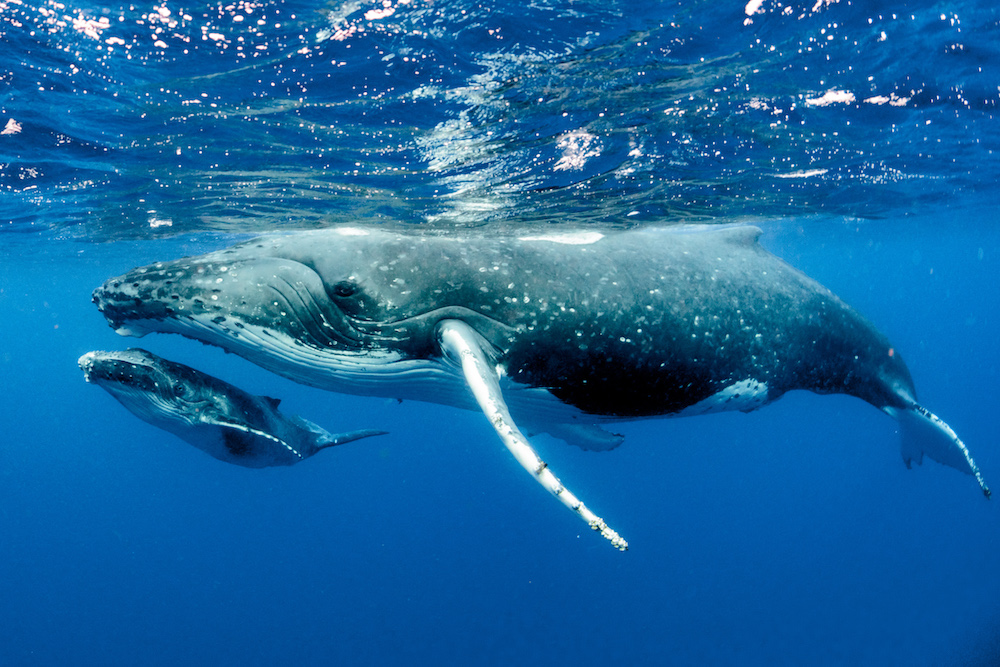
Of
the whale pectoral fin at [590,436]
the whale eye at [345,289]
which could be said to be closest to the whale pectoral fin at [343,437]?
the whale eye at [345,289]

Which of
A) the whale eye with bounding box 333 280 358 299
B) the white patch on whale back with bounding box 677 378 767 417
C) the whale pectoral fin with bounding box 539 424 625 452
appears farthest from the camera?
the whale pectoral fin with bounding box 539 424 625 452

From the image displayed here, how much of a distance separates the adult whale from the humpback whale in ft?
1.29

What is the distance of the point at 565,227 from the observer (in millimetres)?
18719

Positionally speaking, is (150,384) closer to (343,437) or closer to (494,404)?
(343,437)

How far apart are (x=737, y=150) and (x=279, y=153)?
971 centimetres

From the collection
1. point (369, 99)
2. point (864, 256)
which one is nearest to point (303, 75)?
point (369, 99)

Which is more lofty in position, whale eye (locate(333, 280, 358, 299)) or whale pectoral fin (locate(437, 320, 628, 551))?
whale eye (locate(333, 280, 358, 299))

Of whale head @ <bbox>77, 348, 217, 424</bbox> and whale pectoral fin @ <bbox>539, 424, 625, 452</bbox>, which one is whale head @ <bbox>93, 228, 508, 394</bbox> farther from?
whale pectoral fin @ <bbox>539, 424, 625, 452</bbox>

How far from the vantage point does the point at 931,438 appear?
8898 mm

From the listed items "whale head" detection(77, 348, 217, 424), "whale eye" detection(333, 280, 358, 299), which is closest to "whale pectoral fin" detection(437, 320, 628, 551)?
"whale eye" detection(333, 280, 358, 299)

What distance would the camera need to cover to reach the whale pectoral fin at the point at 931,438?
332 inches

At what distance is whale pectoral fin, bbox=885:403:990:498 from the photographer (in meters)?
8.44

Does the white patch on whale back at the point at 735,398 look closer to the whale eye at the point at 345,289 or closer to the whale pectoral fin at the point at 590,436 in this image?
the whale pectoral fin at the point at 590,436

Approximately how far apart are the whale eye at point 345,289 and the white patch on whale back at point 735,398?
3.73 meters
